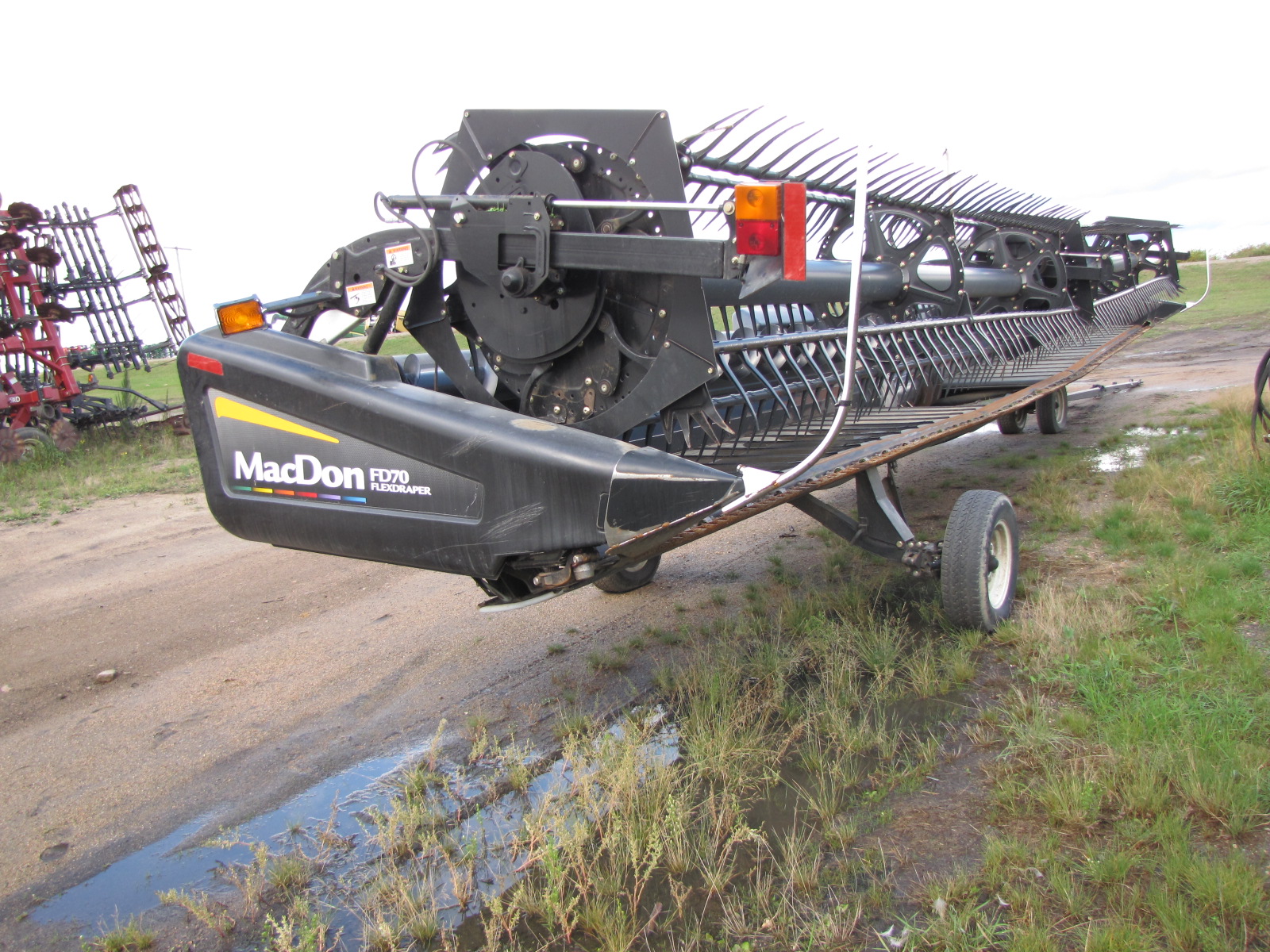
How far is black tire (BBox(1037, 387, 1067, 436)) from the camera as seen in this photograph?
29.7ft

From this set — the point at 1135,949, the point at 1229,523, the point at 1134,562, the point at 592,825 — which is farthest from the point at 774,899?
the point at 1229,523

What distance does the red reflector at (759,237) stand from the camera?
9.77 ft

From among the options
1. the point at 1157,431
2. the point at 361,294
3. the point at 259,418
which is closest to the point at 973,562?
the point at 361,294

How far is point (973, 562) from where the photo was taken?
408 cm

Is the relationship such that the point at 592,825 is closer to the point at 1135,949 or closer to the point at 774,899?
the point at 774,899

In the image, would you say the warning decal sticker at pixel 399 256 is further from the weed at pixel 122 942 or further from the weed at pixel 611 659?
the weed at pixel 122 942

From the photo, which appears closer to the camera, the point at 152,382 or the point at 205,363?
the point at 205,363

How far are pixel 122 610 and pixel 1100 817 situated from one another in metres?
5.52

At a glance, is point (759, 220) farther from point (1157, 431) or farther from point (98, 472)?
point (98, 472)

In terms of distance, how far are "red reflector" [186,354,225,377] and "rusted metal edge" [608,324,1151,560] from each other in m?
1.73

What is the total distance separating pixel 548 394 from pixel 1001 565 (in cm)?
241

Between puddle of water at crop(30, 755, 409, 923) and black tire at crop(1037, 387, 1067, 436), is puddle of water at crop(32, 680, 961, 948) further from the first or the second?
black tire at crop(1037, 387, 1067, 436)

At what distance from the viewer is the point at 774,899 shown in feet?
8.32

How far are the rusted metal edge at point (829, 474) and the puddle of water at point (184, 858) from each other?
1376mm
